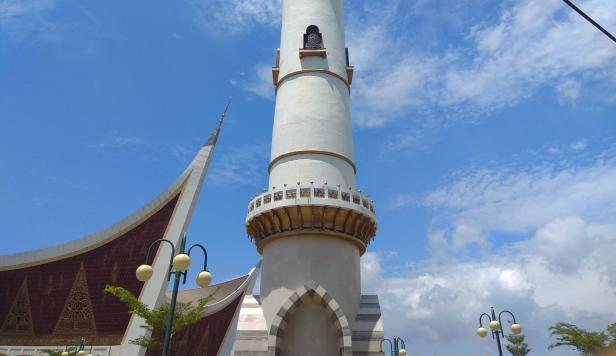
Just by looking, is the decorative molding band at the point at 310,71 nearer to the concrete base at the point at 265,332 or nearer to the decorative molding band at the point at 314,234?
the decorative molding band at the point at 314,234

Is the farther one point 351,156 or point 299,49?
point 299,49

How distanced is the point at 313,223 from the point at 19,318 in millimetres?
19917

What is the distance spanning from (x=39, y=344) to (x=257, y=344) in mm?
16479

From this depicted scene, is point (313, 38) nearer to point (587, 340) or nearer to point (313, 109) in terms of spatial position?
point (313, 109)

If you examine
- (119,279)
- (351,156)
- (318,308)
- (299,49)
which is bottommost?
(318,308)

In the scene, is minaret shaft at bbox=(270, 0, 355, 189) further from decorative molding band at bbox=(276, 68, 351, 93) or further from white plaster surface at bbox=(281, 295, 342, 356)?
white plaster surface at bbox=(281, 295, 342, 356)

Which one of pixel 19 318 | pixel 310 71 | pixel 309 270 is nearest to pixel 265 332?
pixel 309 270

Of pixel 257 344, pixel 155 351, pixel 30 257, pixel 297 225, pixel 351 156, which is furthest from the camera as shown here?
pixel 30 257

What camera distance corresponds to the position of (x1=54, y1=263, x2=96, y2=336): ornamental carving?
2692cm

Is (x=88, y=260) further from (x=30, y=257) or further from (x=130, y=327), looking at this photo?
(x=130, y=327)

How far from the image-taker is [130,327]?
26781 millimetres

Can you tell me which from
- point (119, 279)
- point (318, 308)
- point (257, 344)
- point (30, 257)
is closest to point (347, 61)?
point (318, 308)

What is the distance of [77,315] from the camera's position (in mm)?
27281

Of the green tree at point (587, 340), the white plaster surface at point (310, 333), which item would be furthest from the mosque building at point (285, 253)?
the green tree at point (587, 340)
